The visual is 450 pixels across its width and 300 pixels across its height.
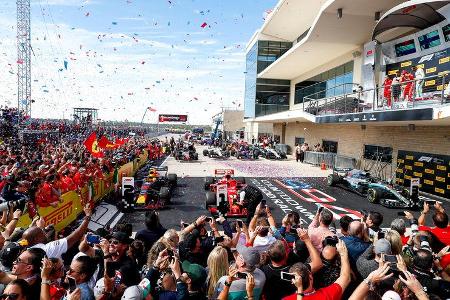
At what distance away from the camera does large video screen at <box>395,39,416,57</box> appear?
56.2ft

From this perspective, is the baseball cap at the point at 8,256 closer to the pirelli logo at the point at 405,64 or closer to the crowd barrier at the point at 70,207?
the crowd barrier at the point at 70,207

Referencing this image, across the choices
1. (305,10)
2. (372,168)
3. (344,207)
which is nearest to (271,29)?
(305,10)

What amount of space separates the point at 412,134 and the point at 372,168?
397 centimetres

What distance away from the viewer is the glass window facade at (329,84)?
82.7ft

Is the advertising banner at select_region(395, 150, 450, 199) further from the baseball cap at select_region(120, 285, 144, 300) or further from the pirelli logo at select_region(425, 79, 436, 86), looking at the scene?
the baseball cap at select_region(120, 285, 144, 300)

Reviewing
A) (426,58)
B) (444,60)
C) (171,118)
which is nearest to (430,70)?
(426,58)

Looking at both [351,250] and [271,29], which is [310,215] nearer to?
[351,250]

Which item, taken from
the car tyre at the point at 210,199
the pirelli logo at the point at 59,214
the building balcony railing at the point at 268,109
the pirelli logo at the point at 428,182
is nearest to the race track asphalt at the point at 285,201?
the car tyre at the point at 210,199

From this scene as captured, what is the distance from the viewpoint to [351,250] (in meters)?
4.43

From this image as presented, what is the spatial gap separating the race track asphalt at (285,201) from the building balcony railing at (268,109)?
20.9 metres

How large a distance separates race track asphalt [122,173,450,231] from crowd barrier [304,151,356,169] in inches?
195

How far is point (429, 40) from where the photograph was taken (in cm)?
1602

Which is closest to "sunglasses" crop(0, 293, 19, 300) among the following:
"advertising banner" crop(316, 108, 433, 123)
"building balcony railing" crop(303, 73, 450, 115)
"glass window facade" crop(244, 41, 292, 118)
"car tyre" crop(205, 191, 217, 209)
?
"car tyre" crop(205, 191, 217, 209)

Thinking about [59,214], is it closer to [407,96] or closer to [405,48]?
[407,96]
